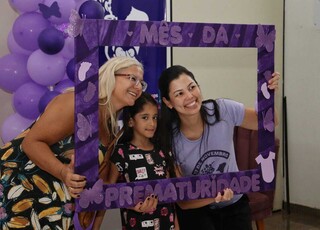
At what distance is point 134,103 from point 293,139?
2686 millimetres

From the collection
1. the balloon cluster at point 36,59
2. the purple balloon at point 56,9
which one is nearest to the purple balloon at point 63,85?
the balloon cluster at point 36,59

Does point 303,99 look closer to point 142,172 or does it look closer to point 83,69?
point 142,172

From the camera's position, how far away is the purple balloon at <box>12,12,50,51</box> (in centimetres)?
230

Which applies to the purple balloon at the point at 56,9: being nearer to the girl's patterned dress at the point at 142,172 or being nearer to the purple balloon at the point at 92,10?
the purple balloon at the point at 92,10

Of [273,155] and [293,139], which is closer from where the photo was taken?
[273,155]

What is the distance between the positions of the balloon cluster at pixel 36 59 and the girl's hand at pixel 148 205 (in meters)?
1.04

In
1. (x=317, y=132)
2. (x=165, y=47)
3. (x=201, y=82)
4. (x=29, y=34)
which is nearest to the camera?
(x=165, y=47)

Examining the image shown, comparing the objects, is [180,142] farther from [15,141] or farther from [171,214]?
[15,141]

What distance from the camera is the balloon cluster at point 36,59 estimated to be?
7.55 feet

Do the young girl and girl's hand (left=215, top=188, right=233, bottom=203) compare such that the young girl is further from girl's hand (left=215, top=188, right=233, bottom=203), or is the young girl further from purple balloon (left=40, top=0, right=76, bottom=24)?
purple balloon (left=40, top=0, right=76, bottom=24)

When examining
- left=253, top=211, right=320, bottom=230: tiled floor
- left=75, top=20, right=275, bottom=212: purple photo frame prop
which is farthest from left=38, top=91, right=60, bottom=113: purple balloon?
left=253, top=211, right=320, bottom=230: tiled floor

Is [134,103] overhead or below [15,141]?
overhead

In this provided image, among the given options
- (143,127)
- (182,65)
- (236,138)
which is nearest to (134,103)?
(143,127)

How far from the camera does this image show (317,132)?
3.70 m
